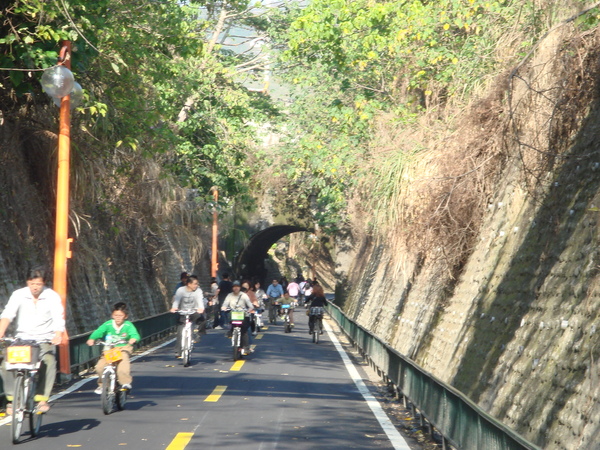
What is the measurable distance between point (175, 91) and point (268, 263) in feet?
212

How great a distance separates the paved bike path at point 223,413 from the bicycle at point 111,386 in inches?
6.4

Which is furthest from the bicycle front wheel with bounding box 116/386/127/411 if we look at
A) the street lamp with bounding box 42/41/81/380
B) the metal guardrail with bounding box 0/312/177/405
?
the street lamp with bounding box 42/41/81/380

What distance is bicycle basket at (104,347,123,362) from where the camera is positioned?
11.9m

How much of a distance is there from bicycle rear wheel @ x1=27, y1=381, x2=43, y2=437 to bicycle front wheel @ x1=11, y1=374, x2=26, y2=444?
112mm

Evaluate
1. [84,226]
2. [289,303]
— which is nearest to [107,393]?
[84,226]

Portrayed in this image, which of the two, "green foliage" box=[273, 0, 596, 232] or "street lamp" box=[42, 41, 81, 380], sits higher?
"green foliage" box=[273, 0, 596, 232]

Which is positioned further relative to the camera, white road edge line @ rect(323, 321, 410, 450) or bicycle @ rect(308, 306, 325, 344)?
bicycle @ rect(308, 306, 325, 344)

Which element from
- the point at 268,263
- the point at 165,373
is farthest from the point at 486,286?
the point at 268,263

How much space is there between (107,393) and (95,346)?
258 inches

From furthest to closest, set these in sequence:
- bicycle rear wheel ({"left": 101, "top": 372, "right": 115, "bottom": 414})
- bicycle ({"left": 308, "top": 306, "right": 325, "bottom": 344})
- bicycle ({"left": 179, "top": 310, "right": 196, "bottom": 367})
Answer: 1. bicycle ({"left": 308, "top": 306, "right": 325, "bottom": 344})
2. bicycle ({"left": 179, "top": 310, "right": 196, "bottom": 367})
3. bicycle rear wheel ({"left": 101, "top": 372, "right": 115, "bottom": 414})

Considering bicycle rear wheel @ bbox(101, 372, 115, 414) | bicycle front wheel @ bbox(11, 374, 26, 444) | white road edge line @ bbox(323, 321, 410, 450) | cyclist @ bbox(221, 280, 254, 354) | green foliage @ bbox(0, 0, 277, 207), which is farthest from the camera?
cyclist @ bbox(221, 280, 254, 354)

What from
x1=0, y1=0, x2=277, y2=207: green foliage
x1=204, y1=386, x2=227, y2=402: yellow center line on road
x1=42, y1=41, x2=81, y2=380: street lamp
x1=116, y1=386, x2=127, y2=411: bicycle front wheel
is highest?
x1=0, y1=0, x2=277, y2=207: green foliage

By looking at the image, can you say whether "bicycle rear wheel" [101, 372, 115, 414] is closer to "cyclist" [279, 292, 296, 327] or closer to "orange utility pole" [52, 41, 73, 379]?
"orange utility pole" [52, 41, 73, 379]

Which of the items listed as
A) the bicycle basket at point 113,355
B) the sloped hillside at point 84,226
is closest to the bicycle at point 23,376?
the bicycle basket at point 113,355
